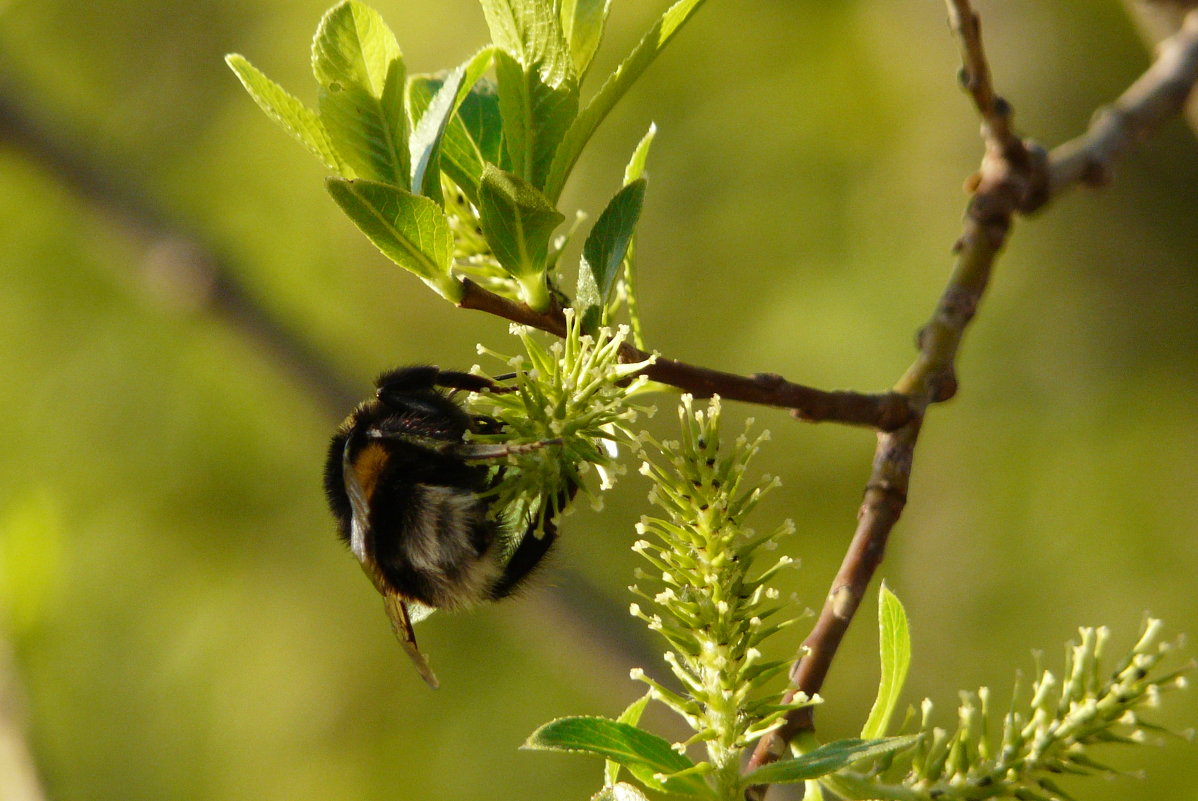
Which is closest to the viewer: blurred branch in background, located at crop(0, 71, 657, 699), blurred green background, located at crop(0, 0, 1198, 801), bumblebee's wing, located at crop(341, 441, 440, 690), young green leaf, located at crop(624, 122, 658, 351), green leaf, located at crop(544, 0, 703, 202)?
green leaf, located at crop(544, 0, 703, 202)

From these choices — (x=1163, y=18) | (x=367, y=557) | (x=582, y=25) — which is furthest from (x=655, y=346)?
(x=582, y=25)

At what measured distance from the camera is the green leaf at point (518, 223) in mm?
935

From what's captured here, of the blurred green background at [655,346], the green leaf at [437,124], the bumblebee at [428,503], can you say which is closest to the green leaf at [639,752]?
the bumblebee at [428,503]

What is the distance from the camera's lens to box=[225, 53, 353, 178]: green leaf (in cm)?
100

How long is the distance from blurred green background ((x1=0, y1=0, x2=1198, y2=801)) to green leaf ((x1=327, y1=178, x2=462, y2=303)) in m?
2.67

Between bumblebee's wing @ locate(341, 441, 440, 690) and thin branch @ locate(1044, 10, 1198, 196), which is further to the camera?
thin branch @ locate(1044, 10, 1198, 196)

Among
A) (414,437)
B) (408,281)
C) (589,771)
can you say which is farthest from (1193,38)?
(408,281)

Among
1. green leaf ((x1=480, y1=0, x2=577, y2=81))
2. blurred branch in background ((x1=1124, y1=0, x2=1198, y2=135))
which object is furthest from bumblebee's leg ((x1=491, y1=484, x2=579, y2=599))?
blurred branch in background ((x1=1124, y1=0, x2=1198, y2=135))

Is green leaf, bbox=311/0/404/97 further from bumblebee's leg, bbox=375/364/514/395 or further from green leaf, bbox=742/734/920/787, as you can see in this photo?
green leaf, bbox=742/734/920/787

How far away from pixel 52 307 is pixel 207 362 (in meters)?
0.56

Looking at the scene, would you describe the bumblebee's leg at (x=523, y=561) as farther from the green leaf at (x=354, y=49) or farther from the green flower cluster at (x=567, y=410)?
the green leaf at (x=354, y=49)

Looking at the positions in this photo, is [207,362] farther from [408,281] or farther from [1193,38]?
[1193,38]

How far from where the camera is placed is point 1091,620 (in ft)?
11.3

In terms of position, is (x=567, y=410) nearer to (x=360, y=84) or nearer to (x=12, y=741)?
(x=360, y=84)
